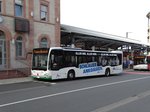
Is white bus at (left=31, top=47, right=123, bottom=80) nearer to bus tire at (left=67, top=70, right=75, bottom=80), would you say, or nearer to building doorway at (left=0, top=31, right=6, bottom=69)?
bus tire at (left=67, top=70, right=75, bottom=80)

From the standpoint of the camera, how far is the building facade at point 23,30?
69.6ft

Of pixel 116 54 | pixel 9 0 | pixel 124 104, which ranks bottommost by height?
pixel 124 104

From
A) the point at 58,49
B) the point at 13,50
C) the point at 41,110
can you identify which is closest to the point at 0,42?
the point at 13,50

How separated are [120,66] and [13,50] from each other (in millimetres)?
11417

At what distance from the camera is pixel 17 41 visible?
22.6 meters

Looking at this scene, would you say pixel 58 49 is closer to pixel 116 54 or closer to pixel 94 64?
pixel 94 64

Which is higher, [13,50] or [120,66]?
[13,50]

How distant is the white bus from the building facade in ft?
11.0

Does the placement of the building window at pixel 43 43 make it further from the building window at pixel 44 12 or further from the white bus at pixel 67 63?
the white bus at pixel 67 63

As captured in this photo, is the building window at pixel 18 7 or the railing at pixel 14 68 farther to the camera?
the building window at pixel 18 7

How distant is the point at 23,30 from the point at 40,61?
556 cm

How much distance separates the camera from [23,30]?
22594 millimetres

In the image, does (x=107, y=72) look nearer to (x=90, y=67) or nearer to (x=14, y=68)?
(x=90, y=67)

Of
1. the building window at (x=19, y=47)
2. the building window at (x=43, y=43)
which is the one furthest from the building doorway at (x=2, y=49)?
the building window at (x=43, y=43)
